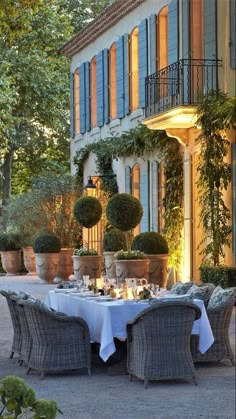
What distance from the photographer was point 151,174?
16.3 metres

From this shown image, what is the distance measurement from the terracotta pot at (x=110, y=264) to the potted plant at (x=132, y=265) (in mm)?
1460

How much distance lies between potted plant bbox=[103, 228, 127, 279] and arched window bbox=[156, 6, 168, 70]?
2.97 meters

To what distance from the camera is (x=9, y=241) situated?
21609 millimetres

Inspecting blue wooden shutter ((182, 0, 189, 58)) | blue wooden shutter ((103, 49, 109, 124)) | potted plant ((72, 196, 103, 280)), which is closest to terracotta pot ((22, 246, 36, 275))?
potted plant ((72, 196, 103, 280))

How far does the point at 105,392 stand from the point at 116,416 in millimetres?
997

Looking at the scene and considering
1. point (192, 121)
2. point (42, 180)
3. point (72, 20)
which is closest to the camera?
point (192, 121)

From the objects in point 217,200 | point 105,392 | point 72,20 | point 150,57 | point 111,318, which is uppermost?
point 72,20

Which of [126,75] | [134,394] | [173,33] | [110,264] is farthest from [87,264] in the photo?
[134,394]

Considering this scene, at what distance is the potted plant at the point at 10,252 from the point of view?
2159 cm

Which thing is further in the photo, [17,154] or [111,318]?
[17,154]

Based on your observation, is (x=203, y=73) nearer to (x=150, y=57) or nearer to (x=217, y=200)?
(x=217, y=200)

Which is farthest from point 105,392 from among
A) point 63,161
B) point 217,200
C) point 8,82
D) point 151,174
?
point 63,161

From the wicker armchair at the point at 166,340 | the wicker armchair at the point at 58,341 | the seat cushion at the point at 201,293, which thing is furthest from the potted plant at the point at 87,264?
the wicker armchair at the point at 166,340

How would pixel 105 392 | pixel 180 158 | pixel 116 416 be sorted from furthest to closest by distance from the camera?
pixel 180 158 < pixel 105 392 < pixel 116 416
